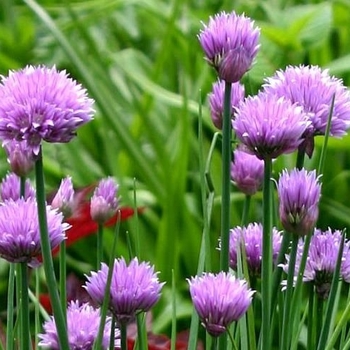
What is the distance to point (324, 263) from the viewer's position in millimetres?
542

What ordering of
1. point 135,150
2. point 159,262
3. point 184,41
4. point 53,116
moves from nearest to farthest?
point 53,116, point 159,262, point 135,150, point 184,41

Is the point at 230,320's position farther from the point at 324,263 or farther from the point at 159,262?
the point at 159,262

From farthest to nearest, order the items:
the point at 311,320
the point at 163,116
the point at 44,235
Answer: the point at 163,116, the point at 311,320, the point at 44,235

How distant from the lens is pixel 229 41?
51cm

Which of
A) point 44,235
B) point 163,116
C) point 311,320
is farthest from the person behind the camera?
point 163,116

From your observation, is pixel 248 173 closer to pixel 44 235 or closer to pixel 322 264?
pixel 322 264

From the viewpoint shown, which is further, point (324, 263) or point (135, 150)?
point (135, 150)

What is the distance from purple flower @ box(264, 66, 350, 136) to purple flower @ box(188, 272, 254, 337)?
0.33 ft

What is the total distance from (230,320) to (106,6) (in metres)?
1.50

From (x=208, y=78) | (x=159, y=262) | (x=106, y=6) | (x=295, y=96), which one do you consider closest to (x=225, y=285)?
(x=295, y=96)

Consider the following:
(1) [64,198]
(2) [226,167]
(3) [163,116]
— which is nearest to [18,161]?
(1) [64,198]

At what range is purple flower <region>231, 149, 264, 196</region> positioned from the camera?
60 centimetres

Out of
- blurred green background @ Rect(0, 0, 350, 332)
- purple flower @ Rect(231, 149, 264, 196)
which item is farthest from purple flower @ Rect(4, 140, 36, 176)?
blurred green background @ Rect(0, 0, 350, 332)

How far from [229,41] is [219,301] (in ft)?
0.47
